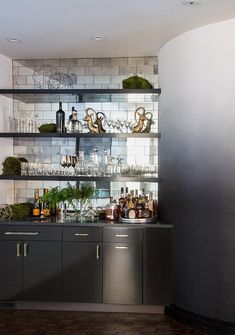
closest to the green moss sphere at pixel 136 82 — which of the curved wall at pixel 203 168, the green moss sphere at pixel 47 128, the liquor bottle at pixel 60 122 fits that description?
the curved wall at pixel 203 168

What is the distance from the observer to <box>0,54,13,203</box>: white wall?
18.4ft

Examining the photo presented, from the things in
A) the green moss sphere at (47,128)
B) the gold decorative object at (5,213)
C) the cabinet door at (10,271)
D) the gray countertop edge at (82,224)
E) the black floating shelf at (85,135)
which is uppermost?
the green moss sphere at (47,128)

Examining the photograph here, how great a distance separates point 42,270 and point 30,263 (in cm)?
15

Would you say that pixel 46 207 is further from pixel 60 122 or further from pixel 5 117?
pixel 5 117

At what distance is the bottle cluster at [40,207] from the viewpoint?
18.1 ft

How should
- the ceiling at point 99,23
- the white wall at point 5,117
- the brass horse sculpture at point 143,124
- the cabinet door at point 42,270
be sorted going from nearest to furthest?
the ceiling at point 99,23
the cabinet door at point 42,270
the brass horse sculpture at point 143,124
the white wall at point 5,117

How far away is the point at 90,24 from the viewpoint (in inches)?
173

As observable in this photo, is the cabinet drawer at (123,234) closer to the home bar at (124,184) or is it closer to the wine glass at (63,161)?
the home bar at (124,184)

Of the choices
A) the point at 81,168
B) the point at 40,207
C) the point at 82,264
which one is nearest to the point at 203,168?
the point at 81,168

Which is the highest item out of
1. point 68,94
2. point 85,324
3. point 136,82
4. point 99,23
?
point 99,23

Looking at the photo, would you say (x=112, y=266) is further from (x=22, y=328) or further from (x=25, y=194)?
(x=25, y=194)

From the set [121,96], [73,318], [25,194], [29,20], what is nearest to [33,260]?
[73,318]

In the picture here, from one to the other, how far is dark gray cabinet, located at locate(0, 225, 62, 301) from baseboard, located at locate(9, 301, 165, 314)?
0.37 ft

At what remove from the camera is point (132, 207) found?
5.15m
